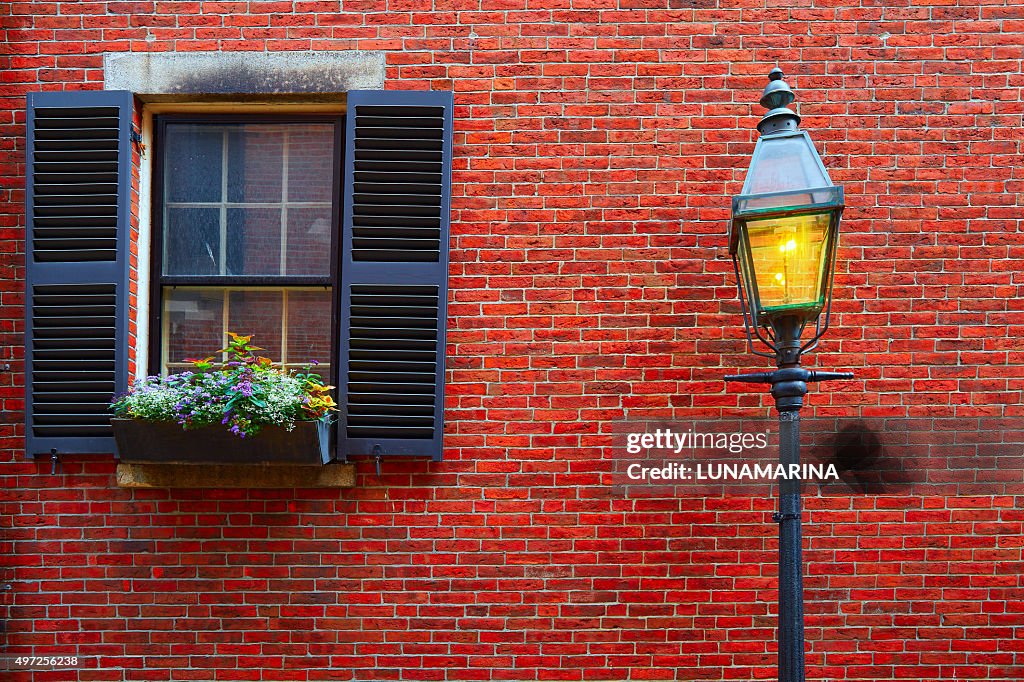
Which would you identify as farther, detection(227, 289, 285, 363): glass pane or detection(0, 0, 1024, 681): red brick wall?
detection(227, 289, 285, 363): glass pane

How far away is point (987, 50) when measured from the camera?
14.2ft

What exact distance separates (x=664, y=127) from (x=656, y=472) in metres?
1.85

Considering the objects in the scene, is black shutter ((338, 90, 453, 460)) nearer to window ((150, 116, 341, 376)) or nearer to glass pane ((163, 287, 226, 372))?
window ((150, 116, 341, 376))

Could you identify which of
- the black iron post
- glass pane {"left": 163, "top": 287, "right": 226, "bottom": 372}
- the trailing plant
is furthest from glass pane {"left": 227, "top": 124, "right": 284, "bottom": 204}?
the black iron post

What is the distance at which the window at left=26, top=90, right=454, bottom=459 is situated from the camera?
4.25 metres

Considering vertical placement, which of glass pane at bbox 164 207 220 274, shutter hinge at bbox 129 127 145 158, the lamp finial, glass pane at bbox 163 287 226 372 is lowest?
glass pane at bbox 163 287 226 372

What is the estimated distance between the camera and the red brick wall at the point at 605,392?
13.8 ft

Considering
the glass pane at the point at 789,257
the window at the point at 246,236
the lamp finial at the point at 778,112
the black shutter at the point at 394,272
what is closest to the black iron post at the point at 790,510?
the glass pane at the point at 789,257

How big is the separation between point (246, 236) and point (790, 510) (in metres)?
3.20

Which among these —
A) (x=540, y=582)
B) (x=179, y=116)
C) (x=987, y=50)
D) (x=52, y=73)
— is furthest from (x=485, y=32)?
(x=540, y=582)

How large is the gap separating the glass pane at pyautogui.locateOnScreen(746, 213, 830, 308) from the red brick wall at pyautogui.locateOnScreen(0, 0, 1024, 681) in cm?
120

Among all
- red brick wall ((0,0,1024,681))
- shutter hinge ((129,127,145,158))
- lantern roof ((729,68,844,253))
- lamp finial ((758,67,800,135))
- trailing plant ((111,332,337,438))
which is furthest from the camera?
shutter hinge ((129,127,145,158))

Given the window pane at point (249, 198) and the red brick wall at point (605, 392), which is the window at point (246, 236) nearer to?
the window pane at point (249, 198)

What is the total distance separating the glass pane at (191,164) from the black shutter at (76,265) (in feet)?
0.92
